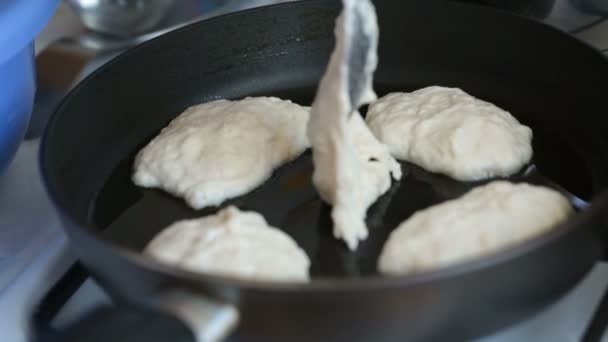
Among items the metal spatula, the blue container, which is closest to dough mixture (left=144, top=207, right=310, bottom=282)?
the metal spatula

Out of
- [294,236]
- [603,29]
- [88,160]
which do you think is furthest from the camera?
[603,29]

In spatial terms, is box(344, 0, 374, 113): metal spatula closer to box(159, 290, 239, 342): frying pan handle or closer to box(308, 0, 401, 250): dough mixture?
box(308, 0, 401, 250): dough mixture

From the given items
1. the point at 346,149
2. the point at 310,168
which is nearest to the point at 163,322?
the point at 346,149

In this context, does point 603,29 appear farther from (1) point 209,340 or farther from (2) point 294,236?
(1) point 209,340

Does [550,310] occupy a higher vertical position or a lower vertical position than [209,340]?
lower

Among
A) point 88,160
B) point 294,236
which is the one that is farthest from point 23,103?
point 294,236

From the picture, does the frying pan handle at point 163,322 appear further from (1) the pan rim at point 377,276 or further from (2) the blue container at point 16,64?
(2) the blue container at point 16,64

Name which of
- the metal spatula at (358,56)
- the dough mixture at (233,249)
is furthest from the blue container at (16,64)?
the metal spatula at (358,56)
